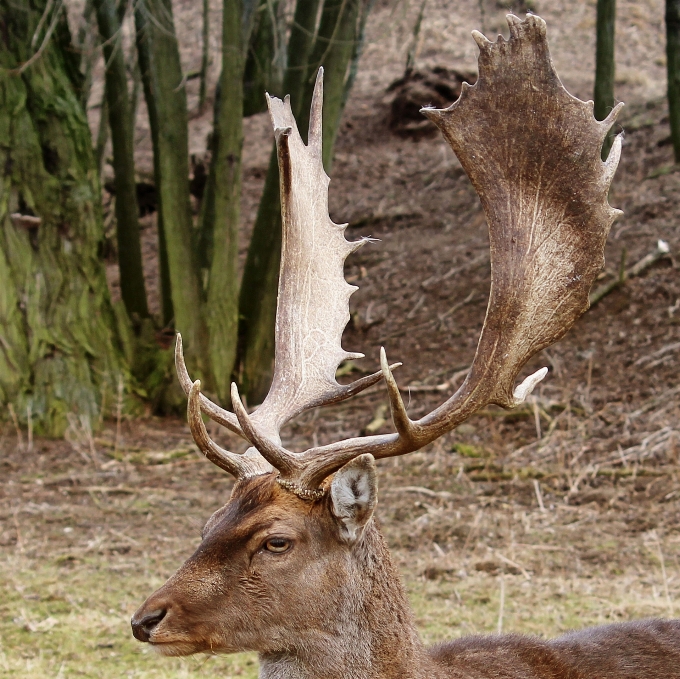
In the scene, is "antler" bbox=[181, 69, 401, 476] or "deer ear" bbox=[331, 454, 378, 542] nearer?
"deer ear" bbox=[331, 454, 378, 542]

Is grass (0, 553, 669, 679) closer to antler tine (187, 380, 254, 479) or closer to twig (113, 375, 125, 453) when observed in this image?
antler tine (187, 380, 254, 479)

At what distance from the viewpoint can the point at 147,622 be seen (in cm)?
318

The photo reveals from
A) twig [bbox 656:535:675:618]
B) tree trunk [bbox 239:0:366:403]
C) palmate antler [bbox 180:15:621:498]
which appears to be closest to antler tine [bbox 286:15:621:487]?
palmate antler [bbox 180:15:621:498]

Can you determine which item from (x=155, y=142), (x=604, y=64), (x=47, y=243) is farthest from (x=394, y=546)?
(x=604, y=64)

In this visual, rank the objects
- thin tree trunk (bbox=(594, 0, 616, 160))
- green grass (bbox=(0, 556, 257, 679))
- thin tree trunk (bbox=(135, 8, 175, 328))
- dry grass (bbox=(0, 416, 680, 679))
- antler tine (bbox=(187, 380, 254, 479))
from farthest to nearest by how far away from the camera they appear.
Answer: thin tree trunk (bbox=(594, 0, 616, 160)) < thin tree trunk (bbox=(135, 8, 175, 328)) < dry grass (bbox=(0, 416, 680, 679)) < green grass (bbox=(0, 556, 257, 679)) < antler tine (bbox=(187, 380, 254, 479))

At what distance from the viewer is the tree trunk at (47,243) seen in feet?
28.2

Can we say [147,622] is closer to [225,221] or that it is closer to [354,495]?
[354,495]

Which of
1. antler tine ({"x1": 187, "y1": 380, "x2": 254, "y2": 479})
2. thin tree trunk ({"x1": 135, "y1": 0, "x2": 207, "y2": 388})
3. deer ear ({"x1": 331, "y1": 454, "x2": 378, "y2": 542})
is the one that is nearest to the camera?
deer ear ({"x1": 331, "y1": 454, "x2": 378, "y2": 542})

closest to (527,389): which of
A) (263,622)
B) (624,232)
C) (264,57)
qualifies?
(263,622)

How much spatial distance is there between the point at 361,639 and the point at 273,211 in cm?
672

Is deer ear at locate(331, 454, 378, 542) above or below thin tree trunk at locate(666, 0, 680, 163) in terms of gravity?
below

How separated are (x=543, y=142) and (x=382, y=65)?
19.9 m

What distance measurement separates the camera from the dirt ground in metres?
5.46

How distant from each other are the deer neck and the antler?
78cm
